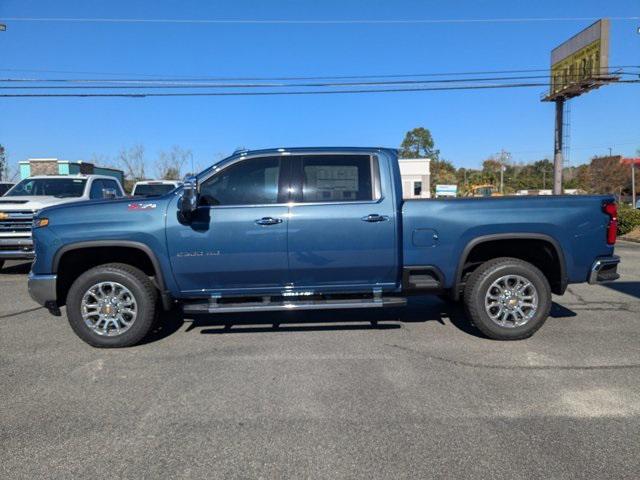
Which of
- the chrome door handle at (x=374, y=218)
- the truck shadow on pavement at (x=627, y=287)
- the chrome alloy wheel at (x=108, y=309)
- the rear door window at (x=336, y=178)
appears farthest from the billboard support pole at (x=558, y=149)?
the chrome alloy wheel at (x=108, y=309)

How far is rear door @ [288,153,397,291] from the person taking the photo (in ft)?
16.6

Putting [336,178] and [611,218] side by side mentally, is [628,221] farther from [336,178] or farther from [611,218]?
[336,178]

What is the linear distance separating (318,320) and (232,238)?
1763 millimetres

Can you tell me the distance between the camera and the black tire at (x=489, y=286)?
523cm

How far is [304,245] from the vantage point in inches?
200

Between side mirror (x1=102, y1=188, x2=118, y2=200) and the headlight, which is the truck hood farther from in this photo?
the headlight

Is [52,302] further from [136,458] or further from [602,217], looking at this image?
[602,217]

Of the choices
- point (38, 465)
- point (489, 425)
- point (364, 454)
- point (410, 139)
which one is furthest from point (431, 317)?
point (410, 139)

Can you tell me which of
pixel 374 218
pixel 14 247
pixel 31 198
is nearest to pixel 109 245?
pixel 374 218

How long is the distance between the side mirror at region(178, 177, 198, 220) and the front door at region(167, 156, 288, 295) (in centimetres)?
13

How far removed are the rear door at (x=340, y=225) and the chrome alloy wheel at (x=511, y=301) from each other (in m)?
1.11

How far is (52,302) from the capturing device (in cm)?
516

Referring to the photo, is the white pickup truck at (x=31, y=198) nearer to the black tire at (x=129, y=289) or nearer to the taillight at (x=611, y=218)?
the black tire at (x=129, y=289)

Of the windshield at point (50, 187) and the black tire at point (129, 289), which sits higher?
the windshield at point (50, 187)
